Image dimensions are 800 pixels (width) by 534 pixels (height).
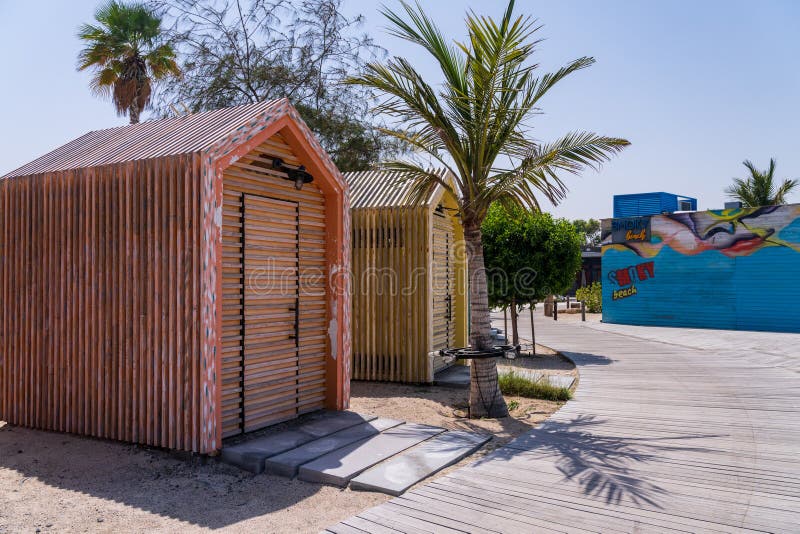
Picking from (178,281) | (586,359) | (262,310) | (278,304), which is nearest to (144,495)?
(178,281)

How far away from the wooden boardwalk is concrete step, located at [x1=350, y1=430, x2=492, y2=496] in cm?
21

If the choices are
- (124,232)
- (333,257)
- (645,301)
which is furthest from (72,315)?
(645,301)

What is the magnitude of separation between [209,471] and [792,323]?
61.7 feet

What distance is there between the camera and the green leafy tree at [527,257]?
12.3m

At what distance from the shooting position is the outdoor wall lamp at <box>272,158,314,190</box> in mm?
6332

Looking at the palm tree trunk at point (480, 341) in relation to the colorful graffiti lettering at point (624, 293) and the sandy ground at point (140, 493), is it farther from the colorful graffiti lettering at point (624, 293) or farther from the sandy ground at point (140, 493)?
the colorful graffiti lettering at point (624, 293)

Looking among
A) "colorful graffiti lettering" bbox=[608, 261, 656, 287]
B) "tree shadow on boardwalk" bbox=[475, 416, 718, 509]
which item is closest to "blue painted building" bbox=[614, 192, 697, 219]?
"colorful graffiti lettering" bbox=[608, 261, 656, 287]

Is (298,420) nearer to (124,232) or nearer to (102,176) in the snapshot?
(124,232)

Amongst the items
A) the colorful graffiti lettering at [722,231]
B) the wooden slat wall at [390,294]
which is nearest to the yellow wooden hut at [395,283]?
the wooden slat wall at [390,294]

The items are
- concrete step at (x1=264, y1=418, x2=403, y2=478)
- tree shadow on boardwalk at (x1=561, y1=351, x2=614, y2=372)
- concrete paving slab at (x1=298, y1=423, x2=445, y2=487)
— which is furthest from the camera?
tree shadow on boardwalk at (x1=561, y1=351, x2=614, y2=372)

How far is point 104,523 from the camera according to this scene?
13.1 feet

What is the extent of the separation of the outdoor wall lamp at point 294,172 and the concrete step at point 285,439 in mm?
2694

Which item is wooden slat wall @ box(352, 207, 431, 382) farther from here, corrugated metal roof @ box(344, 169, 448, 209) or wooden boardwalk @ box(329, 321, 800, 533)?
wooden boardwalk @ box(329, 321, 800, 533)

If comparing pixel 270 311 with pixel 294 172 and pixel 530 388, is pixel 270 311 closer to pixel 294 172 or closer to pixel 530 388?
pixel 294 172
